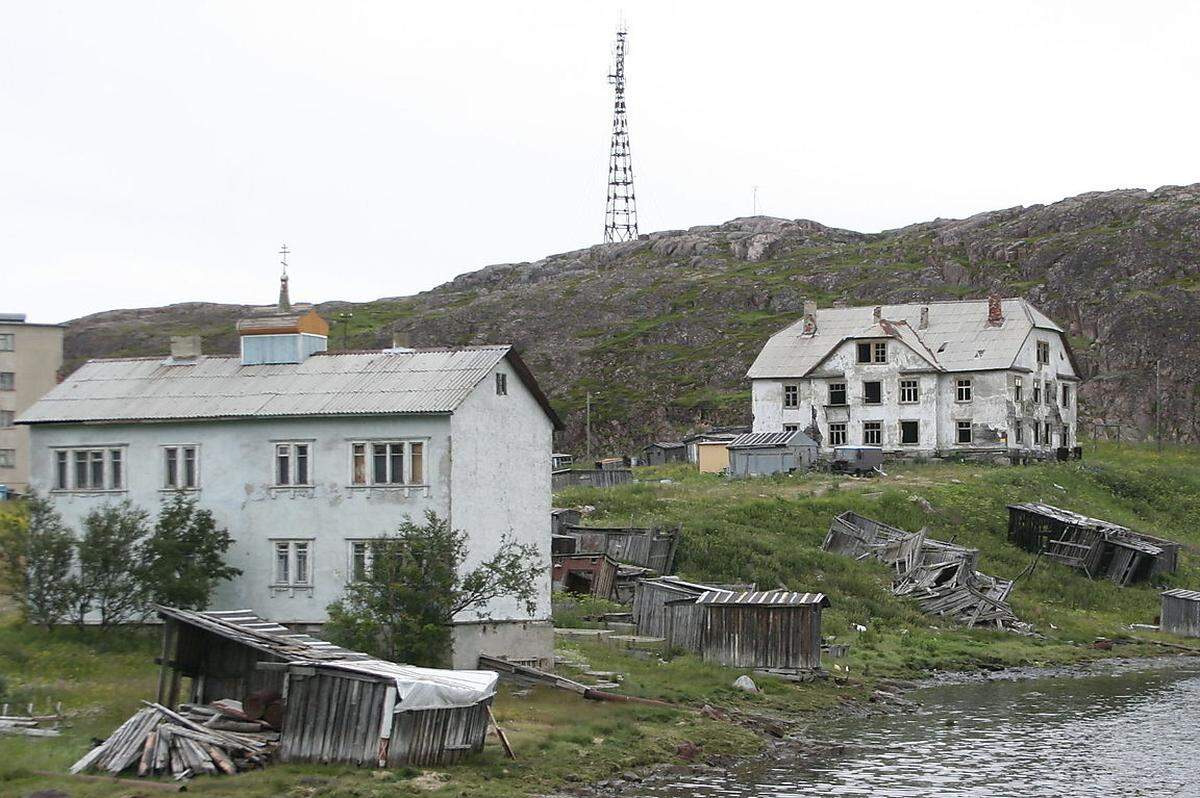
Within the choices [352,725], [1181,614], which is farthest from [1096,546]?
[352,725]

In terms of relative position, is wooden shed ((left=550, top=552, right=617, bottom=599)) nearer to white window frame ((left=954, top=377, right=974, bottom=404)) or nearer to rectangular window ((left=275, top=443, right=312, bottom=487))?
rectangular window ((left=275, top=443, right=312, bottom=487))

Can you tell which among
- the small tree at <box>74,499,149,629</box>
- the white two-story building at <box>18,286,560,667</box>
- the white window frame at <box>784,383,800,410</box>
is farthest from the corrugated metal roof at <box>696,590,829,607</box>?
the white window frame at <box>784,383,800,410</box>

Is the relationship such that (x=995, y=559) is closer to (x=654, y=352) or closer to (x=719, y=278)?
(x=654, y=352)

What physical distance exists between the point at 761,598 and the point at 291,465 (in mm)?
15628

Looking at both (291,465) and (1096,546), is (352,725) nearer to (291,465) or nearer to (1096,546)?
(291,465)

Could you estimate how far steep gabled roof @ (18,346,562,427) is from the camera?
4481 cm

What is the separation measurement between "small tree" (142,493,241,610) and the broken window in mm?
60175

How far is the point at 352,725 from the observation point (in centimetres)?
3306

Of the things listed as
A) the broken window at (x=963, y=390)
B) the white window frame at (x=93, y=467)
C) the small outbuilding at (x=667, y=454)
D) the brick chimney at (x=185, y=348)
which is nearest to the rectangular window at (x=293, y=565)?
the white window frame at (x=93, y=467)

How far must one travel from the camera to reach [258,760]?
32.8m

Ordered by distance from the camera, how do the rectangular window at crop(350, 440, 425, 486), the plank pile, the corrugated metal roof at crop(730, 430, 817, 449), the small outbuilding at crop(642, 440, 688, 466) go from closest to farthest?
1. the plank pile
2. the rectangular window at crop(350, 440, 425, 486)
3. the corrugated metal roof at crop(730, 430, 817, 449)
4. the small outbuilding at crop(642, 440, 688, 466)

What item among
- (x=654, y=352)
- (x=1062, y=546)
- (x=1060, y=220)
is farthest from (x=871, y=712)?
(x=1060, y=220)

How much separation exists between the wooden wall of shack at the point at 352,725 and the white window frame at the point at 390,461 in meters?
10.9

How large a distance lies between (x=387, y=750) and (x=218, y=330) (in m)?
164
